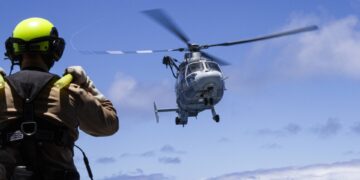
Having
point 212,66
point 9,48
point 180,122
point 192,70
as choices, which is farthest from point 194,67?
point 9,48

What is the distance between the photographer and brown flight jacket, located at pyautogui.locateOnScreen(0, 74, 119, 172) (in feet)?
12.4

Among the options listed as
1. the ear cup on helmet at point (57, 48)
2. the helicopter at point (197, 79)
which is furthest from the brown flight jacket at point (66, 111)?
the helicopter at point (197, 79)

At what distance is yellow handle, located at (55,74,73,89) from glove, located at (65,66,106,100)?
2.2 inches

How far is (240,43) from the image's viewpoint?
4031 centimetres

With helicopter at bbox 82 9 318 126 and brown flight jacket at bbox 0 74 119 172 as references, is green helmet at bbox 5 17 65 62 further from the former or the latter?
helicopter at bbox 82 9 318 126

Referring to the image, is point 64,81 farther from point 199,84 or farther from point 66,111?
point 199,84

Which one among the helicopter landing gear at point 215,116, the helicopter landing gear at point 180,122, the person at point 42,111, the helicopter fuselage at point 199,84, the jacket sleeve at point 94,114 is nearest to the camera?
the person at point 42,111

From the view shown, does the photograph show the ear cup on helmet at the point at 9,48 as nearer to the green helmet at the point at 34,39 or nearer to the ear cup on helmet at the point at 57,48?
the green helmet at the point at 34,39

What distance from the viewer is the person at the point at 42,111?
12.1 feet

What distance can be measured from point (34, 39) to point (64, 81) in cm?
45

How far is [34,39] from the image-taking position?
13.3 ft

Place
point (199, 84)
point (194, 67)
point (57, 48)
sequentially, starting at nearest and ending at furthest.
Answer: point (57, 48)
point (199, 84)
point (194, 67)

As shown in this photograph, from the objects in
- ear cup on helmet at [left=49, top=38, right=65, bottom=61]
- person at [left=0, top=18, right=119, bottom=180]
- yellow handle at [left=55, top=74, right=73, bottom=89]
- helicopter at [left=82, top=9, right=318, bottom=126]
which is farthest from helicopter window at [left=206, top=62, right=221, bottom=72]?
yellow handle at [left=55, top=74, right=73, bottom=89]

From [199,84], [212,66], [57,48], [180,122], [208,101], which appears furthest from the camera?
[180,122]
